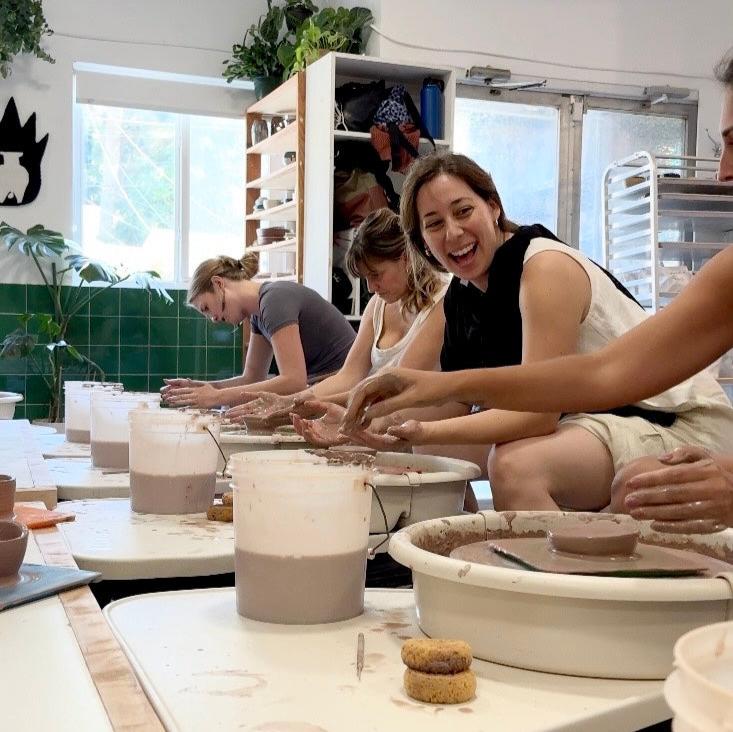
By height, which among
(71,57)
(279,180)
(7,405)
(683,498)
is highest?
(71,57)

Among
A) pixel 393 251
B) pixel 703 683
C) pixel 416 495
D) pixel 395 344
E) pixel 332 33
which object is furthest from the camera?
pixel 332 33

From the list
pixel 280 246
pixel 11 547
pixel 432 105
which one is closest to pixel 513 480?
pixel 11 547

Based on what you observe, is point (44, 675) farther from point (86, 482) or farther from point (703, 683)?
point (86, 482)

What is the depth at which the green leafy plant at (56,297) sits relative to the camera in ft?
16.5

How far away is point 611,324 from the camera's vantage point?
2000 mm

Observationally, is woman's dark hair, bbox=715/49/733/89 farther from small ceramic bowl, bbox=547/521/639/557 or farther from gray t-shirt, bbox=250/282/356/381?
gray t-shirt, bbox=250/282/356/381

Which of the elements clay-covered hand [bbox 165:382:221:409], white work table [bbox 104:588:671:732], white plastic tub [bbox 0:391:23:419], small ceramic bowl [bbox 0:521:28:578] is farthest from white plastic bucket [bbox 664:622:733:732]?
white plastic tub [bbox 0:391:23:419]

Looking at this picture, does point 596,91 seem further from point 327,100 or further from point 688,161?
point 327,100

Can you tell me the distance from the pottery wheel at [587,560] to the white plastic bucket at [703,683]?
1.21 feet

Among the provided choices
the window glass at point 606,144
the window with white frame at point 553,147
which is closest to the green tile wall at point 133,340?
the window with white frame at point 553,147

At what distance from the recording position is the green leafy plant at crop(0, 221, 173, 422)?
198 inches

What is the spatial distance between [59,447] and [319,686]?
179cm

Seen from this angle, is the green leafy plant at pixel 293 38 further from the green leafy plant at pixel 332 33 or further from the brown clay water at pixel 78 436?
Result: the brown clay water at pixel 78 436

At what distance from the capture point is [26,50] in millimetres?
5012
